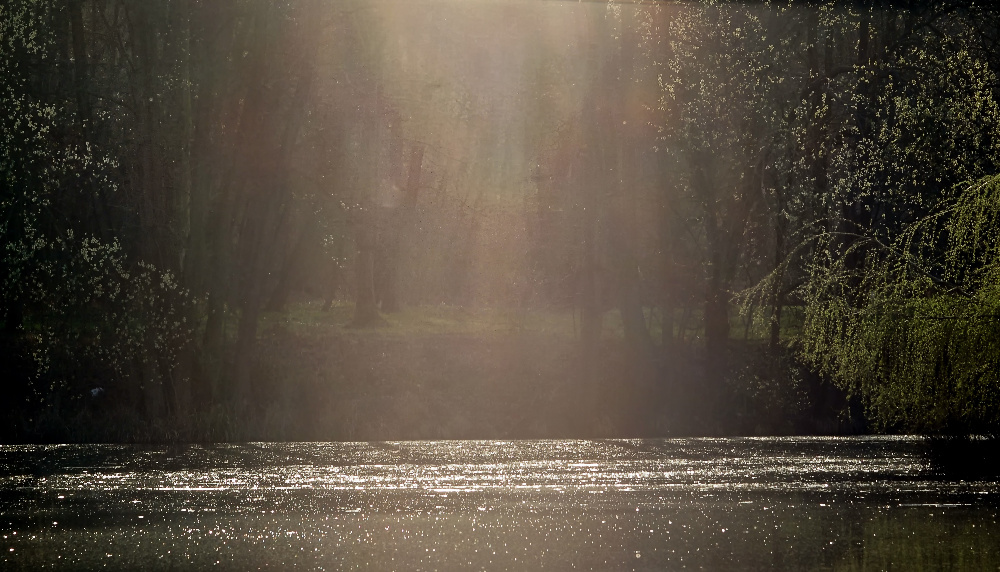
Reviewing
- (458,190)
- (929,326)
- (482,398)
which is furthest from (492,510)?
(458,190)

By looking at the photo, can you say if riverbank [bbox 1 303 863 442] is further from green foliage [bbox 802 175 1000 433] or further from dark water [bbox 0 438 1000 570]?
green foliage [bbox 802 175 1000 433]

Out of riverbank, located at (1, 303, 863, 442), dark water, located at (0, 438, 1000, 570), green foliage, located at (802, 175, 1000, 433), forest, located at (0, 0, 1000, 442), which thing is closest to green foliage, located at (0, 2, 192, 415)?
forest, located at (0, 0, 1000, 442)

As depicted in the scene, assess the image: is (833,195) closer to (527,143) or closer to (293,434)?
(527,143)

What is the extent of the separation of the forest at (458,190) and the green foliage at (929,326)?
1287 millimetres

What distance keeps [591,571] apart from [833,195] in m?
13.7

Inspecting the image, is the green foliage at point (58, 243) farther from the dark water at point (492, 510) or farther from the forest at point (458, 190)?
the dark water at point (492, 510)

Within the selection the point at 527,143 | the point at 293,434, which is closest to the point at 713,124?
the point at 527,143

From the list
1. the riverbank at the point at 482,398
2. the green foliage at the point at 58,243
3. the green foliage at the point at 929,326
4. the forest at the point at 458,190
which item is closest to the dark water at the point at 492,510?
the green foliage at the point at 929,326

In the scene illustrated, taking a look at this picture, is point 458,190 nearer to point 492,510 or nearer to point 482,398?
point 482,398

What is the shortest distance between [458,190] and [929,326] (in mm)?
13354

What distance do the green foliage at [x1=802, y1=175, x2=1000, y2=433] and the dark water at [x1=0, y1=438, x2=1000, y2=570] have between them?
0.98 m

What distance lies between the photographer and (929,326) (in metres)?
13.4

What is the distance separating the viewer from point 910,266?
46.7ft

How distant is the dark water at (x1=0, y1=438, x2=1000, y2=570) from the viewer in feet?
33.2
